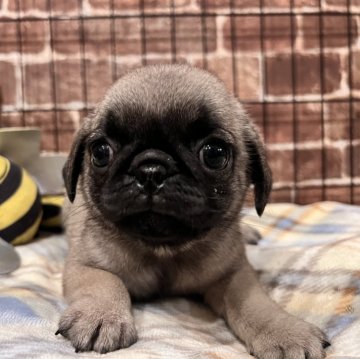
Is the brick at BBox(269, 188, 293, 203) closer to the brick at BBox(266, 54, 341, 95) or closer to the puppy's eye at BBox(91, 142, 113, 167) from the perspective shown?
the brick at BBox(266, 54, 341, 95)

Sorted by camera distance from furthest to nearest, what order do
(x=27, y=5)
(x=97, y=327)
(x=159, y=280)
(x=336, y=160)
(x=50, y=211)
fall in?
(x=336, y=160), (x=27, y=5), (x=50, y=211), (x=159, y=280), (x=97, y=327)

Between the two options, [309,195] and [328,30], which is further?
[309,195]

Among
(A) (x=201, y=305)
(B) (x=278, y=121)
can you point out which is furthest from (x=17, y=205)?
(B) (x=278, y=121)

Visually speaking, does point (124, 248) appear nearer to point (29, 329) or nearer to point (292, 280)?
point (29, 329)

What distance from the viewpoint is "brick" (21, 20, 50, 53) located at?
3352mm

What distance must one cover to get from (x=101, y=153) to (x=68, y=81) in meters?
1.90

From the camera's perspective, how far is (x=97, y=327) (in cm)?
138

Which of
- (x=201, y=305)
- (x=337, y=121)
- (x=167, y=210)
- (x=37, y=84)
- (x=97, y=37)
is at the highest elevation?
(x=97, y=37)

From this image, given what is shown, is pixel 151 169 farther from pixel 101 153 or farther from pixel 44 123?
pixel 44 123

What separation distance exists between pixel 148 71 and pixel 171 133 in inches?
14.9

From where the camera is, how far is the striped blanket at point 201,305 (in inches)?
52.9

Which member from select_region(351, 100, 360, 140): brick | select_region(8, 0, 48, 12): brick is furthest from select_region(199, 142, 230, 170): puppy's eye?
select_region(8, 0, 48, 12): brick

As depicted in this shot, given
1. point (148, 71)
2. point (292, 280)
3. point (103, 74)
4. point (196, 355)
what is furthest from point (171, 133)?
point (103, 74)

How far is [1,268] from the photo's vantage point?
2086 millimetres
